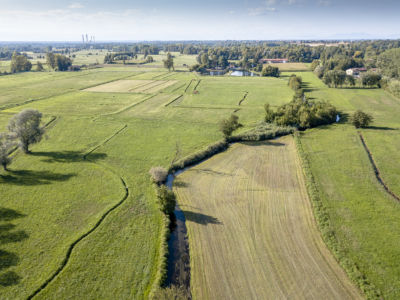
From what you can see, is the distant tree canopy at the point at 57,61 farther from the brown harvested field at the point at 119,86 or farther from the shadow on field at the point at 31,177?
the shadow on field at the point at 31,177

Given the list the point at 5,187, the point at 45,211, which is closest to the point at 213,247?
the point at 45,211

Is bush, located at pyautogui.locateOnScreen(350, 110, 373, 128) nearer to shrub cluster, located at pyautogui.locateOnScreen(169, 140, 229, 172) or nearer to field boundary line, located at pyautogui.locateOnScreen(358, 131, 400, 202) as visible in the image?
field boundary line, located at pyautogui.locateOnScreen(358, 131, 400, 202)

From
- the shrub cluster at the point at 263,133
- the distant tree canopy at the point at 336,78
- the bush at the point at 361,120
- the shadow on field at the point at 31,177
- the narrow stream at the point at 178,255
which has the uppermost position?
the distant tree canopy at the point at 336,78

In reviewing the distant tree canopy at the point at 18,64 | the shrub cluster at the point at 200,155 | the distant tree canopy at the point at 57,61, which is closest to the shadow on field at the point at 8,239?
the shrub cluster at the point at 200,155

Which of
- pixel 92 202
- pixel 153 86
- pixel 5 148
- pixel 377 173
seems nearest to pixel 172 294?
pixel 92 202

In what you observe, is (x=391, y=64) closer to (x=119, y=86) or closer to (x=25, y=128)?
(x=119, y=86)

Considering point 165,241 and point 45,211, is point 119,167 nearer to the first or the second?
point 45,211
